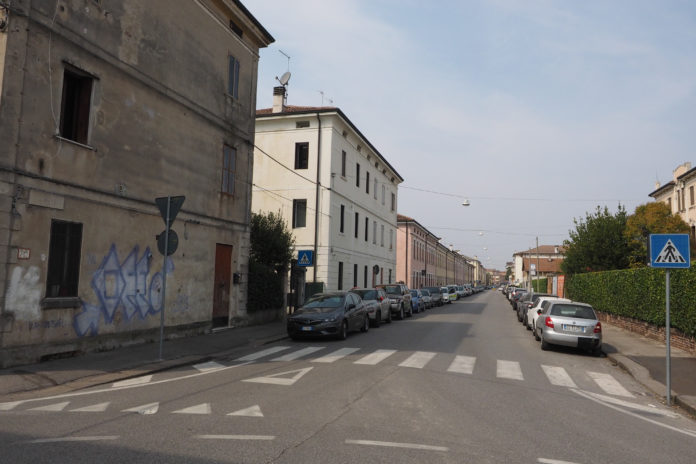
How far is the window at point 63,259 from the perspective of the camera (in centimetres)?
992

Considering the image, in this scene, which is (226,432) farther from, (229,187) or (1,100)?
(229,187)

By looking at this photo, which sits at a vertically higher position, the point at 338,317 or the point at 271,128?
the point at 271,128

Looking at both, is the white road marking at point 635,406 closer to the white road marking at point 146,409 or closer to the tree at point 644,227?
the white road marking at point 146,409

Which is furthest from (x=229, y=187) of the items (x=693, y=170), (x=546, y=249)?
(x=546, y=249)

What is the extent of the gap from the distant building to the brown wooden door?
36.4 meters

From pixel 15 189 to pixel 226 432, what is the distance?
22.3 ft

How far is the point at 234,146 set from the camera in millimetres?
16688

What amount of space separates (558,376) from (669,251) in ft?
10.7

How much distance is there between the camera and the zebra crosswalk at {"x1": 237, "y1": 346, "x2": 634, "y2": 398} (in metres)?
9.59

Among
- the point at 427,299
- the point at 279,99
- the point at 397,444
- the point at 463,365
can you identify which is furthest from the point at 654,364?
the point at 279,99

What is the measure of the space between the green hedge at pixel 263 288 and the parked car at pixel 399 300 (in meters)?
5.91

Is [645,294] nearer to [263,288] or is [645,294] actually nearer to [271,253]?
[263,288]

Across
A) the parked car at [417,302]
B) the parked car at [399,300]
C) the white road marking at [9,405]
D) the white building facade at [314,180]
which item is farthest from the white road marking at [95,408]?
the parked car at [417,302]

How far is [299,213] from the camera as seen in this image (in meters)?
28.6
